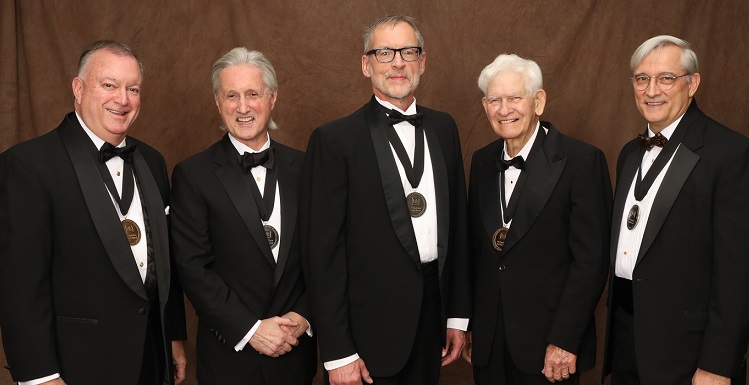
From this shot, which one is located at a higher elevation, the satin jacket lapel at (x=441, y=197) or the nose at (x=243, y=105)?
the nose at (x=243, y=105)

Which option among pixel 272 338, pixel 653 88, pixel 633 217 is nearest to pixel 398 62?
pixel 653 88

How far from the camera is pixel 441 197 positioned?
3191mm

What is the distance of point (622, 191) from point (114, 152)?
200cm

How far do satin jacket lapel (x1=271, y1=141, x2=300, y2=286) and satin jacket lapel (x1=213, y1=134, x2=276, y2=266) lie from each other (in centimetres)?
5

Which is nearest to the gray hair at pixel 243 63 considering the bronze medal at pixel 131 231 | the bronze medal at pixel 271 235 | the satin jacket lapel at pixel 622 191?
the bronze medal at pixel 271 235

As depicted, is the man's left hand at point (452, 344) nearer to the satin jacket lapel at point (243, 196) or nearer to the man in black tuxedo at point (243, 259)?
the man in black tuxedo at point (243, 259)

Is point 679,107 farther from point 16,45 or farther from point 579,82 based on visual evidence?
point 16,45

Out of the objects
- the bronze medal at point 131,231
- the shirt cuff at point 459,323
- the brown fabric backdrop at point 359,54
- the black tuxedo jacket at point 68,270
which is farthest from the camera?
the brown fabric backdrop at point 359,54

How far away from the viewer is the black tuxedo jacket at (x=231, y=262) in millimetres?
3191

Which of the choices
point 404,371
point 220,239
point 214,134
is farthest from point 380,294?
point 214,134

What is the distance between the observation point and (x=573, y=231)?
3.16m

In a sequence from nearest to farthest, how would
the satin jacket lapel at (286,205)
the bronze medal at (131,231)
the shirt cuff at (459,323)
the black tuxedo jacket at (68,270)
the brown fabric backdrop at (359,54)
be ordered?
the black tuxedo jacket at (68,270)
the bronze medal at (131,231)
the satin jacket lapel at (286,205)
the shirt cuff at (459,323)
the brown fabric backdrop at (359,54)

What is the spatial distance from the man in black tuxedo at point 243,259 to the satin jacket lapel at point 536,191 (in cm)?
89

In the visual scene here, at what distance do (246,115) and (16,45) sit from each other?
A: 195 cm
